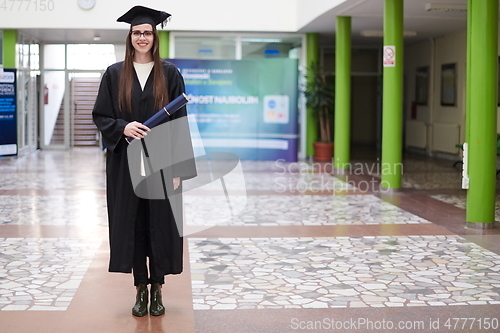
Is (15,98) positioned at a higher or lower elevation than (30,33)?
lower

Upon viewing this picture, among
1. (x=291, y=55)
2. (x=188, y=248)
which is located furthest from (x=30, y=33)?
(x=188, y=248)

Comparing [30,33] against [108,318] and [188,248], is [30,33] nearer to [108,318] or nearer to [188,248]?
[188,248]

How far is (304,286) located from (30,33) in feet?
45.4

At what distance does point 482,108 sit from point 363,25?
809 centimetres

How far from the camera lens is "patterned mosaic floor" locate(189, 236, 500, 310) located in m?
4.61

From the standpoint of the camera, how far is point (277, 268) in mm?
5527

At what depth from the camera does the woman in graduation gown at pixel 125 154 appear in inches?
160

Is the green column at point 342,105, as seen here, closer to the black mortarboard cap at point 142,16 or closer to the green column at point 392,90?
the green column at point 392,90

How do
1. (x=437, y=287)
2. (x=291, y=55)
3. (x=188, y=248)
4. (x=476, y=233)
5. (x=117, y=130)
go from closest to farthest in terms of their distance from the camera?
(x=117, y=130)
(x=437, y=287)
(x=188, y=248)
(x=476, y=233)
(x=291, y=55)

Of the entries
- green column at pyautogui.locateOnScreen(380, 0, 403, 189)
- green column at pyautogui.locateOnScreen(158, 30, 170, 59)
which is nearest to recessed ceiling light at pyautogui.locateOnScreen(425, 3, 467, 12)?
green column at pyautogui.locateOnScreen(380, 0, 403, 189)

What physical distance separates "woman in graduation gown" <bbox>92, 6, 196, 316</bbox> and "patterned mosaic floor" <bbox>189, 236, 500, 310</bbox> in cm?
53

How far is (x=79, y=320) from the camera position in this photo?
4.10 meters

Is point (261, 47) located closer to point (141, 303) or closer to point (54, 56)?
point (54, 56)

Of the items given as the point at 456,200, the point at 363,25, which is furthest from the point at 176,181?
the point at 363,25
